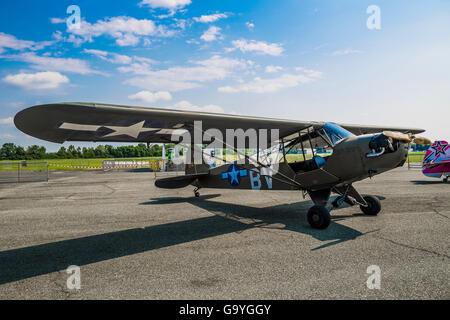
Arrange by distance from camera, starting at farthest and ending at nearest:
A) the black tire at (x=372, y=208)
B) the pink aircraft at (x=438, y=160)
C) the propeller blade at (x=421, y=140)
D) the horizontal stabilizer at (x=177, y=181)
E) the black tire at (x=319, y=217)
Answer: the pink aircraft at (x=438, y=160)
the horizontal stabilizer at (x=177, y=181)
the black tire at (x=372, y=208)
the propeller blade at (x=421, y=140)
the black tire at (x=319, y=217)

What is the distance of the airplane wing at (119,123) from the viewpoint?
3.42m

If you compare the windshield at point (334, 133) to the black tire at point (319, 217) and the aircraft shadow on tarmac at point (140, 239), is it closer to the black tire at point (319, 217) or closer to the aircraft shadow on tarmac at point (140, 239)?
the black tire at point (319, 217)

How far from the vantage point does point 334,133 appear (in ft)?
19.2

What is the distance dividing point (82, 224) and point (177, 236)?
2.85 m

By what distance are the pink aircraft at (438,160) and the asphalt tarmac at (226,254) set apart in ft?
25.6

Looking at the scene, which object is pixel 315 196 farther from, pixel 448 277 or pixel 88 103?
pixel 88 103

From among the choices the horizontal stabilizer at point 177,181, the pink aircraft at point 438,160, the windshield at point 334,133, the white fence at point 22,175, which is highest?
the windshield at point 334,133

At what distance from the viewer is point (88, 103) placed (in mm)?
3381

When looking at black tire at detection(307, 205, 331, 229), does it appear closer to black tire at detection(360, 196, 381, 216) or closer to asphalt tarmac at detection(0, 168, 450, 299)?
asphalt tarmac at detection(0, 168, 450, 299)

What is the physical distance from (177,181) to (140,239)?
3.59m
